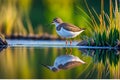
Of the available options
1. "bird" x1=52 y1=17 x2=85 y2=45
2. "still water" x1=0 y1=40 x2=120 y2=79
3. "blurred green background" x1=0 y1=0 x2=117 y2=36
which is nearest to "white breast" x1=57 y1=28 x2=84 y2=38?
"bird" x1=52 y1=17 x2=85 y2=45

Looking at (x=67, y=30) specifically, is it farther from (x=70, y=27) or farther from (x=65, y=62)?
(x=65, y=62)

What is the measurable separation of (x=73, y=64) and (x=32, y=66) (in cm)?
46

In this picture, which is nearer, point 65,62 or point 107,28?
point 65,62

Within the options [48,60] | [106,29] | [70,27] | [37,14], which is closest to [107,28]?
[106,29]

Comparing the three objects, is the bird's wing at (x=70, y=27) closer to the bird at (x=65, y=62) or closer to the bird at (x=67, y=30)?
the bird at (x=67, y=30)

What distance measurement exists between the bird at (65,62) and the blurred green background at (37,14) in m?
1.46

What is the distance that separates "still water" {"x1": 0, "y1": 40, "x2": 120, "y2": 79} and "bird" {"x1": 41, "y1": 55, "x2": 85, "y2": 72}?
0.21ft

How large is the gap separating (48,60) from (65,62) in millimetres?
271

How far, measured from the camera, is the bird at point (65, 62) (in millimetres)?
5154

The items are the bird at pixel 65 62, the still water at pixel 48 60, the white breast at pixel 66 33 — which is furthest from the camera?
the white breast at pixel 66 33

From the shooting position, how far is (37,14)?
7438 mm

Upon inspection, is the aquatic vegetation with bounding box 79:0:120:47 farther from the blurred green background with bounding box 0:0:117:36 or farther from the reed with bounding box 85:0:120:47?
the blurred green background with bounding box 0:0:117:36

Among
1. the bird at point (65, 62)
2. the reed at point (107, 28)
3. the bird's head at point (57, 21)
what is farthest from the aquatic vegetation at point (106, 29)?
the bird at point (65, 62)

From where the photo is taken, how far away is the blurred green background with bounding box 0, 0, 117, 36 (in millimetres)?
7387
